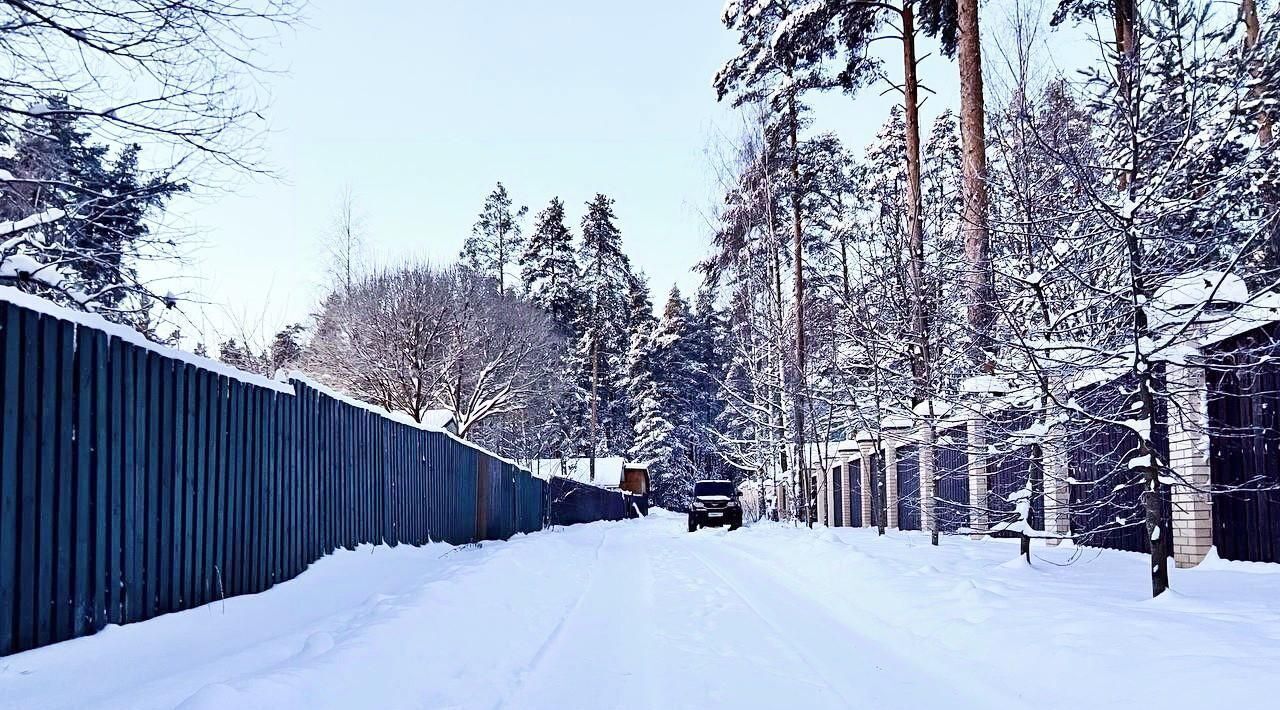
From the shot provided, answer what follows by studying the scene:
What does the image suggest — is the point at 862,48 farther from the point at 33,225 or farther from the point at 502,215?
the point at 502,215

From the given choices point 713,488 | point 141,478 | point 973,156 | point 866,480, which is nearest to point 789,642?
point 141,478

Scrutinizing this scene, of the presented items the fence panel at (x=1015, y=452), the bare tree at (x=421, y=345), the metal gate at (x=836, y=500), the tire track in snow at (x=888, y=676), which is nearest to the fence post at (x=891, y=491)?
the metal gate at (x=836, y=500)

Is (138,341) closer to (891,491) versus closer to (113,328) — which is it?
(113,328)

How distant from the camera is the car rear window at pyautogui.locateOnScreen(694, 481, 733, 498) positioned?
3159cm

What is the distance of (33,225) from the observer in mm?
6094

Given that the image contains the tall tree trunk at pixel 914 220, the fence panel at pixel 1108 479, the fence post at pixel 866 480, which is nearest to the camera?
the fence panel at pixel 1108 479

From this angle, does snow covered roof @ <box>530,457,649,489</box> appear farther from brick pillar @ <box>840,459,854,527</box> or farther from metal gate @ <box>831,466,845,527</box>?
brick pillar @ <box>840,459,854,527</box>

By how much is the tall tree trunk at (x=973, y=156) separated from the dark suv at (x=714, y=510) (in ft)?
62.8

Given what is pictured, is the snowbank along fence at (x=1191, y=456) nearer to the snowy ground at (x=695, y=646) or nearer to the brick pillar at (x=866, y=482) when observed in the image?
the snowy ground at (x=695, y=646)

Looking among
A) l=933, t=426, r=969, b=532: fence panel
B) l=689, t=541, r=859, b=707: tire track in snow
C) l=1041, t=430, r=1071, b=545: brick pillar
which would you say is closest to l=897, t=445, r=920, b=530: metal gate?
l=933, t=426, r=969, b=532: fence panel

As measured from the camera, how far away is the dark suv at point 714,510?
3039cm

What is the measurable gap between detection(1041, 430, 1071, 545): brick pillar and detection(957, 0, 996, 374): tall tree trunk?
1.34m

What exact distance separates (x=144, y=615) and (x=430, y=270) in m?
28.6

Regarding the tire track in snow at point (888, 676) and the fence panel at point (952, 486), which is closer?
the tire track in snow at point (888, 676)
